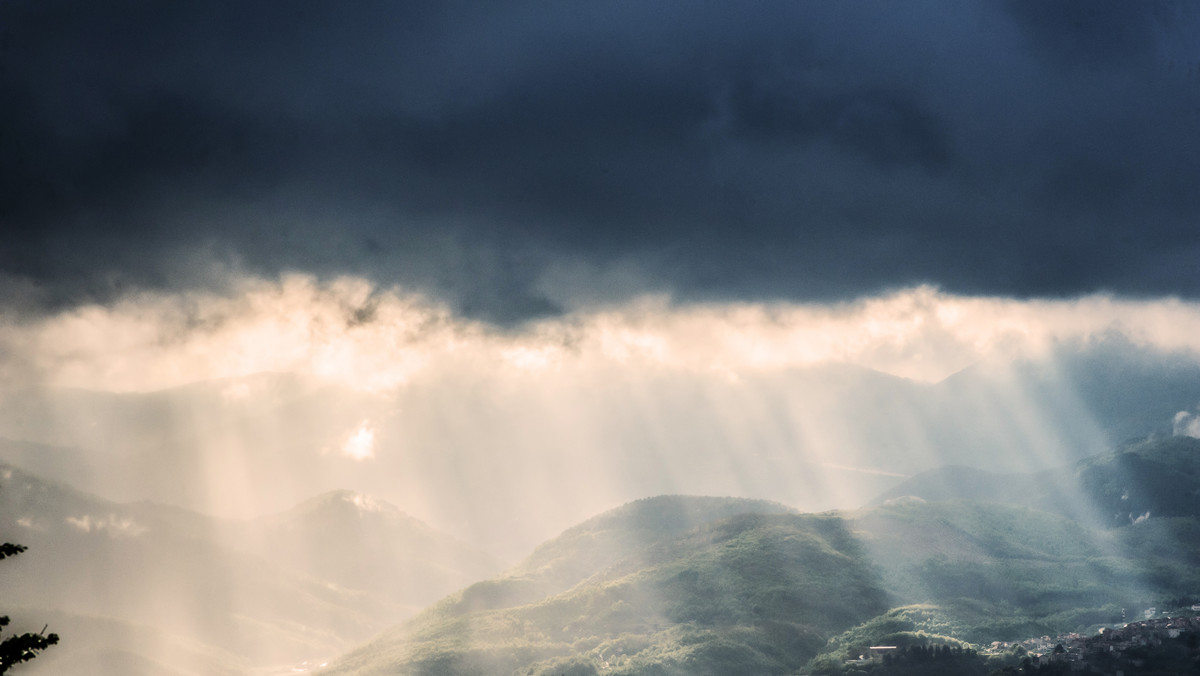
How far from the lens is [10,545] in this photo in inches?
3381

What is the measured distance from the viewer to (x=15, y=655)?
82.0 meters

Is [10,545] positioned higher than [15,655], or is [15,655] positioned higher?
[10,545]

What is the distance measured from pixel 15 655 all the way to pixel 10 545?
984cm
